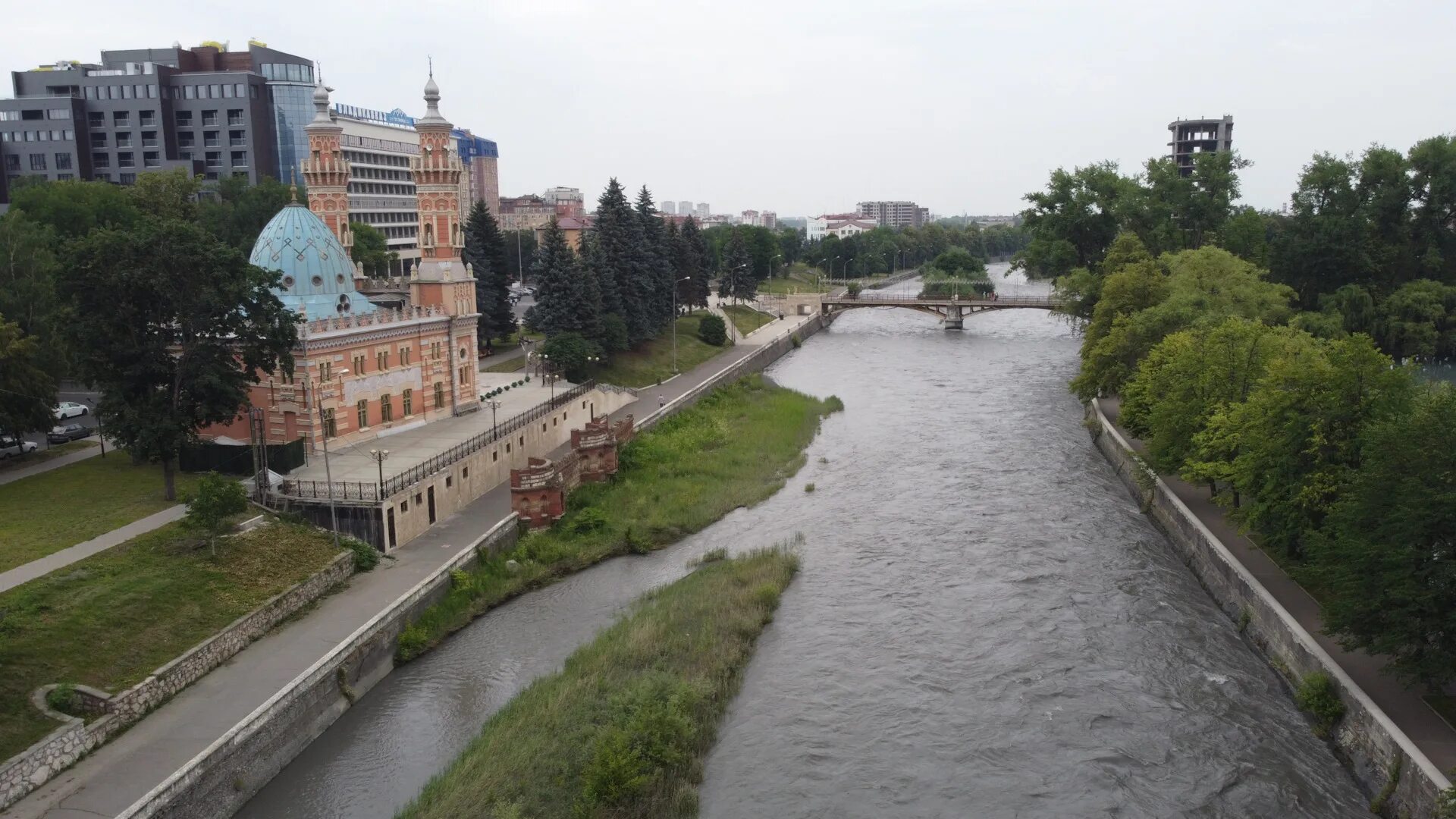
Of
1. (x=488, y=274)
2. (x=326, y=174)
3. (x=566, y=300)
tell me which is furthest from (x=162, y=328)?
(x=488, y=274)

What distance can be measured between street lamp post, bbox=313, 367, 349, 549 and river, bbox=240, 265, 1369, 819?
546 centimetres

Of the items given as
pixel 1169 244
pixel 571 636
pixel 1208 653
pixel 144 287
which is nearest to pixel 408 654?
pixel 571 636

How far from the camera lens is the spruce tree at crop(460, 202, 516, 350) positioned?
66.6 meters

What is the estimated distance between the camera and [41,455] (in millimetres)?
38500

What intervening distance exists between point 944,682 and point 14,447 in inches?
1309

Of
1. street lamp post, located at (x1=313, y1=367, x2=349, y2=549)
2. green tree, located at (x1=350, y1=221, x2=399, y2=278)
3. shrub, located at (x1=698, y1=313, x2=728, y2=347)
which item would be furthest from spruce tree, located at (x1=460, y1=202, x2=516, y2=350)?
street lamp post, located at (x1=313, y1=367, x2=349, y2=549)

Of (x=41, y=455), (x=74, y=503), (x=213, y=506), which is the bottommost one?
(x=74, y=503)

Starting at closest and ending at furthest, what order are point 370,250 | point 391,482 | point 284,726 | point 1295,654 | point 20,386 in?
point 284,726 → point 1295,654 → point 391,482 → point 20,386 → point 370,250

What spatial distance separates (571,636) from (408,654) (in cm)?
426

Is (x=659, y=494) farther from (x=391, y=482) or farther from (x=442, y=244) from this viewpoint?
(x=442, y=244)

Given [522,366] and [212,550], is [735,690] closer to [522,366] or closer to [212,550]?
[212,550]

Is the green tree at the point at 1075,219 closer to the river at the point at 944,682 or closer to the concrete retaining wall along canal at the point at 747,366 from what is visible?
the concrete retaining wall along canal at the point at 747,366

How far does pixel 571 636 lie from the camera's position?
30.0 metres

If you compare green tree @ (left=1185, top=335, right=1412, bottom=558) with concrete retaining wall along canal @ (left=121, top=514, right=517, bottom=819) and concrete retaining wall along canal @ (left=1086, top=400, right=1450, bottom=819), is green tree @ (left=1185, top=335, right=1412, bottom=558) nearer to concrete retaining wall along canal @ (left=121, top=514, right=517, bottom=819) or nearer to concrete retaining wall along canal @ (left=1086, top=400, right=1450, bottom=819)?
concrete retaining wall along canal @ (left=1086, top=400, right=1450, bottom=819)
